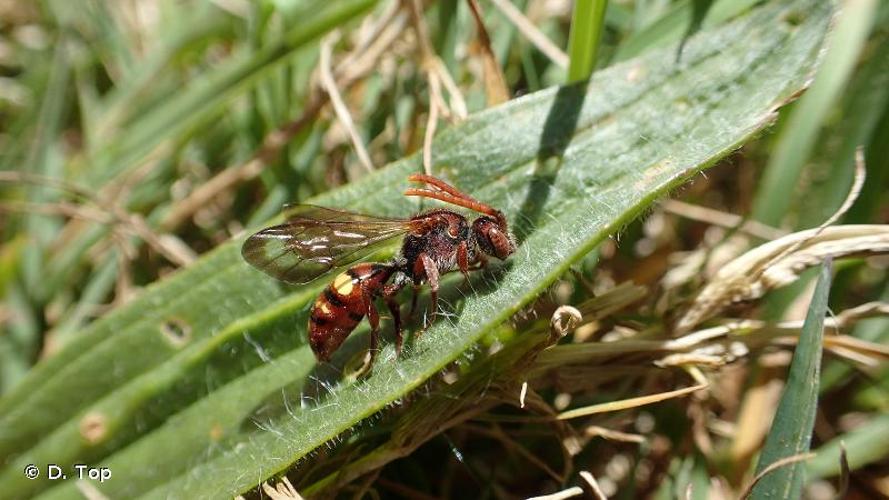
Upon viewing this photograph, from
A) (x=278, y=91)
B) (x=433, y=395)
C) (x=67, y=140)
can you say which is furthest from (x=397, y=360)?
(x=67, y=140)

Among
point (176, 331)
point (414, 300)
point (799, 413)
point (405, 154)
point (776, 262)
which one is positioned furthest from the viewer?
point (405, 154)

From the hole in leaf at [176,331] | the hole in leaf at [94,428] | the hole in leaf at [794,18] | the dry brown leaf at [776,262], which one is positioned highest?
the hole in leaf at [794,18]

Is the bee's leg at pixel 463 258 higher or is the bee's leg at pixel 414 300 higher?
the bee's leg at pixel 463 258

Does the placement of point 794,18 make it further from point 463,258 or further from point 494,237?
point 463,258

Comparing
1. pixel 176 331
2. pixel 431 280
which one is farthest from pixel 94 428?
pixel 431 280

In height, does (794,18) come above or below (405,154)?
below

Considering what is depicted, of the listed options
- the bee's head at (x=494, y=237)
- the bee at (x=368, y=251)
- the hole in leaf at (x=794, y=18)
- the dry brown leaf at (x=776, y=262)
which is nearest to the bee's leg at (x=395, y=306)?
the bee at (x=368, y=251)

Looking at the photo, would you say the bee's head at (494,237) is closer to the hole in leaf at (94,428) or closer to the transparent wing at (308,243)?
the transparent wing at (308,243)

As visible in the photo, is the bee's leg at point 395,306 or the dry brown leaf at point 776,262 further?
the bee's leg at point 395,306

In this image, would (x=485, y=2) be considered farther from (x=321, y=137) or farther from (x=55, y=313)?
(x=55, y=313)
